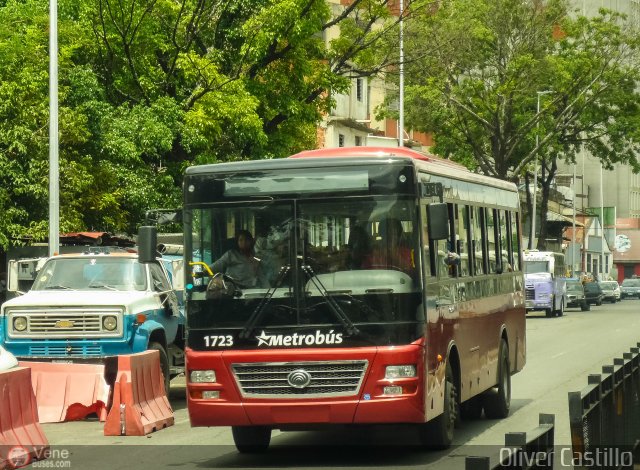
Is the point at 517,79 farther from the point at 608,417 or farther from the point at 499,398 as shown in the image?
the point at 608,417

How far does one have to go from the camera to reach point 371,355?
12.0 metres

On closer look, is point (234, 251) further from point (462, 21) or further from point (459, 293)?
point (462, 21)

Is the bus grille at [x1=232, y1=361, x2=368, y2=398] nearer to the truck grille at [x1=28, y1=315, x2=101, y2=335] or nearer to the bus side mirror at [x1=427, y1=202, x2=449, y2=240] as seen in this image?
the bus side mirror at [x1=427, y1=202, x2=449, y2=240]

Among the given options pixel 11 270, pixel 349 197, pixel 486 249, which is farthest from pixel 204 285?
pixel 11 270

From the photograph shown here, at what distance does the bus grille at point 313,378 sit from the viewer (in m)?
12.0

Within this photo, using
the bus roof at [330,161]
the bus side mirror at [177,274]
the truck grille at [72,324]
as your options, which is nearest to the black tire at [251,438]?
the bus roof at [330,161]

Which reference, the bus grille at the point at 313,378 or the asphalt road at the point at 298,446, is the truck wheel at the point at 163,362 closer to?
the asphalt road at the point at 298,446

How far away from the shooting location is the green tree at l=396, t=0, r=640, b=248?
51.6 m

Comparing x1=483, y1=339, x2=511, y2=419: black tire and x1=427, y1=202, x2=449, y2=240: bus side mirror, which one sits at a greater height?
x1=427, y1=202, x2=449, y2=240: bus side mirror

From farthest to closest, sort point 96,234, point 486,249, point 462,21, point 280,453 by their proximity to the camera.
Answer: point 462,21 → point 96,234 → point 486,249 → point 280,453

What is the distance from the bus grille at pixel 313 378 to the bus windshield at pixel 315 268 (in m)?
0.36

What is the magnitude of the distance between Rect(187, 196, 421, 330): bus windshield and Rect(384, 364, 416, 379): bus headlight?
0.41m

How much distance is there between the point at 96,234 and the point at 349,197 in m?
16.0

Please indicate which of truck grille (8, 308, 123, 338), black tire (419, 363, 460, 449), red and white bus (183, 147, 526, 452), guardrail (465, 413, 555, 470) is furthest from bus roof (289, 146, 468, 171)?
guardrail (465, 413, 555, 470)
